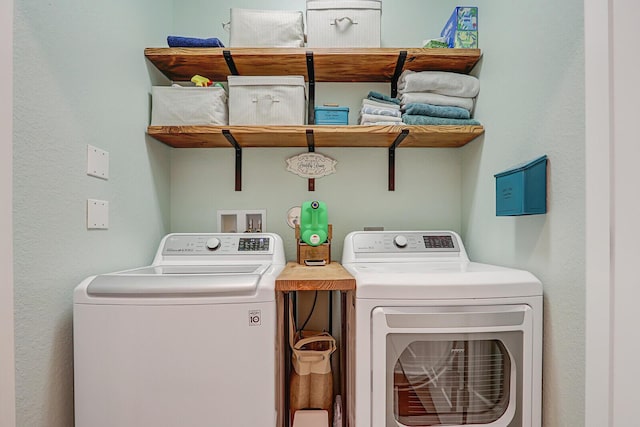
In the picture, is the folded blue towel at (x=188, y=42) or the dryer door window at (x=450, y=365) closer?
the dryer door window at (x=450, y=365)

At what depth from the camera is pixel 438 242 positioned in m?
1.87

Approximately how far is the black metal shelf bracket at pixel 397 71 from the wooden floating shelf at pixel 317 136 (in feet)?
1.07

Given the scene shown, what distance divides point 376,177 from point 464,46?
2.66ft

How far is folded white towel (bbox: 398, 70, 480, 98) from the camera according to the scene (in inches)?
70.6

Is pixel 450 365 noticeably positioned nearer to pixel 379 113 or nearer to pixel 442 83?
pixel 379 113

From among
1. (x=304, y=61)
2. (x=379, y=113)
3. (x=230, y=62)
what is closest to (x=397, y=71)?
(x=379, y=113)

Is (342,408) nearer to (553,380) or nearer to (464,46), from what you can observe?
(553,380)

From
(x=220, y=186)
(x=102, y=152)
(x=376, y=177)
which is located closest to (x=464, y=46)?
(x=376, y=177)

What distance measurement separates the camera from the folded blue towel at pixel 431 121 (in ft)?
5.74

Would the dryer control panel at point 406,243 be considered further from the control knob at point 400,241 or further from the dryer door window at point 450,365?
the dryer door window at point 450,365

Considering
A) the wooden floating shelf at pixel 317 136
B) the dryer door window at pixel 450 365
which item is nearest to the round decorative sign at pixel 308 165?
the wooden floating shelf at pixel 317 136

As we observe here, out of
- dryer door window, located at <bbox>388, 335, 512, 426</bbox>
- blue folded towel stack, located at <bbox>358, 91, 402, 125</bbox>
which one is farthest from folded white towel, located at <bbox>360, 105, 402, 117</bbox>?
dryer door window, located at <bbox>388, 335, 512, 426</bbox>

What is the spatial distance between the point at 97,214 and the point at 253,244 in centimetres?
71

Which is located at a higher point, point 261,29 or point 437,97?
point 261,29
